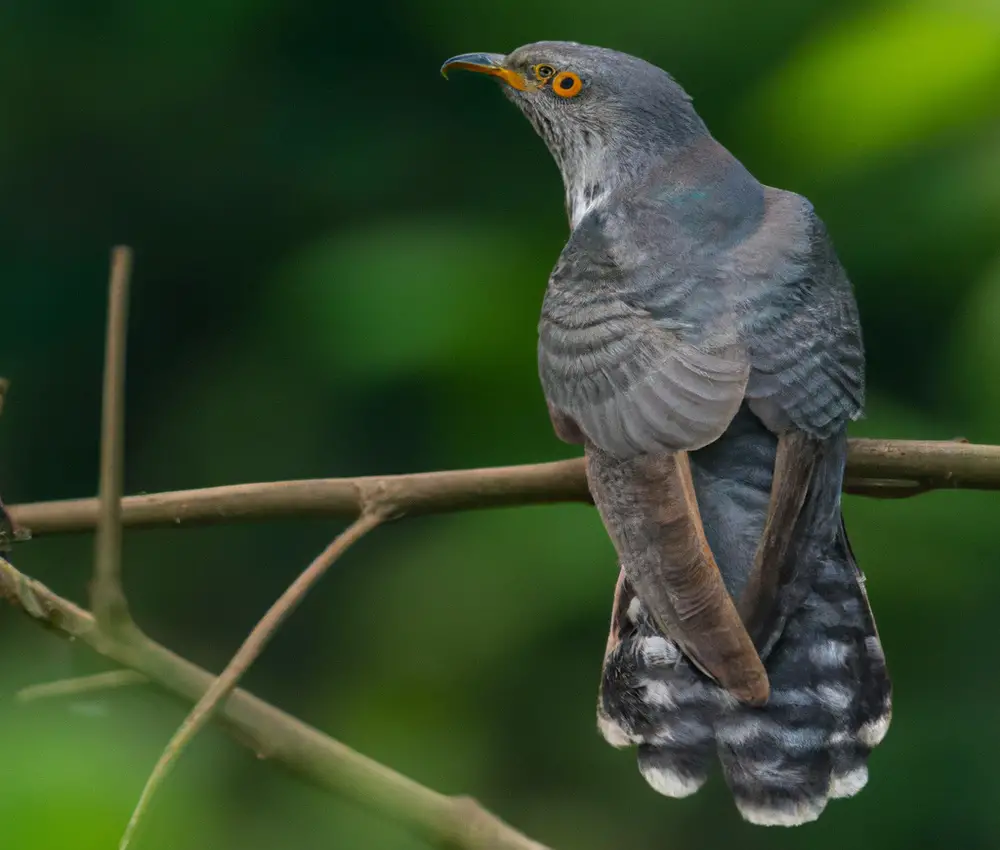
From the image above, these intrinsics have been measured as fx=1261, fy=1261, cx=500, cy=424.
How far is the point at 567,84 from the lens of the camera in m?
2.74

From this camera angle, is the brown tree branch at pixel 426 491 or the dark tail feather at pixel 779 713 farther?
the brown tree branch at pixel 426 491

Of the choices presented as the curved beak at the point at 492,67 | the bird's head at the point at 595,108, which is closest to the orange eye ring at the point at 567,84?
the bird's head at the point at 595,108

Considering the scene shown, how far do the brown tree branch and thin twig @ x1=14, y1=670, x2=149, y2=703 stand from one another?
51 cm

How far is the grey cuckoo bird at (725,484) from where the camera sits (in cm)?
189

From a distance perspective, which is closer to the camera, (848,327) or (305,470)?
(848,327)

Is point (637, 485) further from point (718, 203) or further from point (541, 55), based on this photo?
point (541, 55)

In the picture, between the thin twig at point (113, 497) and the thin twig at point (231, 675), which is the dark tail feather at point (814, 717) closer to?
the thin twig at point (231, 675)

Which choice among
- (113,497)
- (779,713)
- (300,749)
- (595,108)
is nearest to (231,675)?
(300,749)

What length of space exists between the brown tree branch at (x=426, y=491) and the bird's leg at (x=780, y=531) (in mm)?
182

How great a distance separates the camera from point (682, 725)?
192 cm

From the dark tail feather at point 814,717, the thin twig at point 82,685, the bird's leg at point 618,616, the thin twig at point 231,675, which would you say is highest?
the thin twig at point 82,685

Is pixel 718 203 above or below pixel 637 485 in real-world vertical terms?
above

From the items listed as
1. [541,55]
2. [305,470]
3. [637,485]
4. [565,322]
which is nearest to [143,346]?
[305,470]

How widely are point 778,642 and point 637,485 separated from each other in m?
0.33
